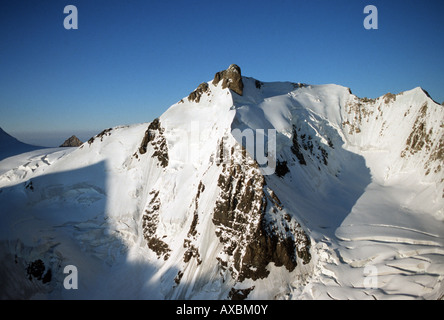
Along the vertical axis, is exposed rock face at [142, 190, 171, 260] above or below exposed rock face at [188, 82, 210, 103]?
below

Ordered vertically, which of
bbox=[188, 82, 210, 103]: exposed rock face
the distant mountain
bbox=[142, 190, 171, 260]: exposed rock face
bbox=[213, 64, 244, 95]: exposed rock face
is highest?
bbox=[213, 64, 244, 95]: exposed rock face

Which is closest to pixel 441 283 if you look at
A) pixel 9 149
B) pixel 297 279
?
pixel 297 279

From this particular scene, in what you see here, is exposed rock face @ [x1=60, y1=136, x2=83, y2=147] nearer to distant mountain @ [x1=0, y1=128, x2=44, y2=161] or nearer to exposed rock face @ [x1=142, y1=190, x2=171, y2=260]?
distant mountain @ [x1=0, y1=128, x2=44, y2=161]

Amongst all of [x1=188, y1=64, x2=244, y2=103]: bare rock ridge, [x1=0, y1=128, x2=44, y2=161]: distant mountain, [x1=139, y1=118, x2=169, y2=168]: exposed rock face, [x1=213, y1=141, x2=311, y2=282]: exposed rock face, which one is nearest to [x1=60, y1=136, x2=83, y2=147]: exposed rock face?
[x1=0, y1=128, x2=44, y2=161]: distant mountain

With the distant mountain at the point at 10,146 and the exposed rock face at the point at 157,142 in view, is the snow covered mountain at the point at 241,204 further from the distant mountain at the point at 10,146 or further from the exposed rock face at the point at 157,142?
the distant mountain at the point at 10,146

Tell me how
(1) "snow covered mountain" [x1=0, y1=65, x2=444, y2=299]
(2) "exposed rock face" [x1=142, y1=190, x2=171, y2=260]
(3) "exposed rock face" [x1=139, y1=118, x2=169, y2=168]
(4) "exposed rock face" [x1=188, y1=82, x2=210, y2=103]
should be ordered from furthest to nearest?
(4) "exposed rock face" [x1=188, y1=82, x2=210, y2=103] < (3) "exposed rock face" [x1=139, y1=118, x2=169, y2=168] < (2) "exposed rock face" [x1=142, y1=190, x2=171, y2=260] < (1) "snow covered mountain" [x1=0, y1=65, x2=444, y2=299]

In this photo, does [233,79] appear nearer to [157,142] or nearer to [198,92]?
[198,92]

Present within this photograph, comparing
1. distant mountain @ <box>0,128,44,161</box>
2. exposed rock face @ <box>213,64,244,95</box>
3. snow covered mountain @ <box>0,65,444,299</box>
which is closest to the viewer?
snow covered mountain @ <box>0,65,444,299</box>

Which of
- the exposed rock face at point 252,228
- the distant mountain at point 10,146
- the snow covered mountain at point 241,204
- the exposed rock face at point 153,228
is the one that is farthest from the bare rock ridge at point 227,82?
the distant mountain at point 10,146
